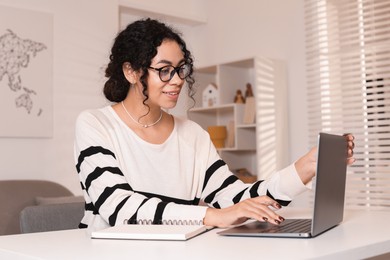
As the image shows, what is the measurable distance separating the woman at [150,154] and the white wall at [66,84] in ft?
8.05

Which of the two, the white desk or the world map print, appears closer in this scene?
the white desk

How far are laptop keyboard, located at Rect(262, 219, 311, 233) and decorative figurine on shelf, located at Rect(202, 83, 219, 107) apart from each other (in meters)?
3.58

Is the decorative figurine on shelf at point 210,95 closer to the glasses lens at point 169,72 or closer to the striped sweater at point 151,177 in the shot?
the striped sweater at point 151,177

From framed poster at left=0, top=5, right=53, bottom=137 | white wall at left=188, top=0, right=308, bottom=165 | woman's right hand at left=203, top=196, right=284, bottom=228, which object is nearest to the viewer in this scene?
woman's right hand at left=203, top=196, right=284, bottom=228

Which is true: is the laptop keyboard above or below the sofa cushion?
above

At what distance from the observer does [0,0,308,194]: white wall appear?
4.31 metres

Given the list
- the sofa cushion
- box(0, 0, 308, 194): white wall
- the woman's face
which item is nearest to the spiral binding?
the woman's face

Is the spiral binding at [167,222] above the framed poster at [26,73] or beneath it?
beneath

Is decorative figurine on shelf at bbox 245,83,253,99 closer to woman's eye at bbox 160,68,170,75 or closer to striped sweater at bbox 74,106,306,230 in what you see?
striped sweater at bbox 74,106,306,230

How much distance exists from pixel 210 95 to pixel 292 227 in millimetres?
3821

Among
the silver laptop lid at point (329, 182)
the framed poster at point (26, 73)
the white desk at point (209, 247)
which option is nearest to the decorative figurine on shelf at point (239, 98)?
the framed poster at point (26, 73)

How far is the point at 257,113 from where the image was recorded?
14.9 ft

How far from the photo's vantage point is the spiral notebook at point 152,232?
1.22 metres

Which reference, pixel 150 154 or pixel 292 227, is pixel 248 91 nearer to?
pixel 150 154
